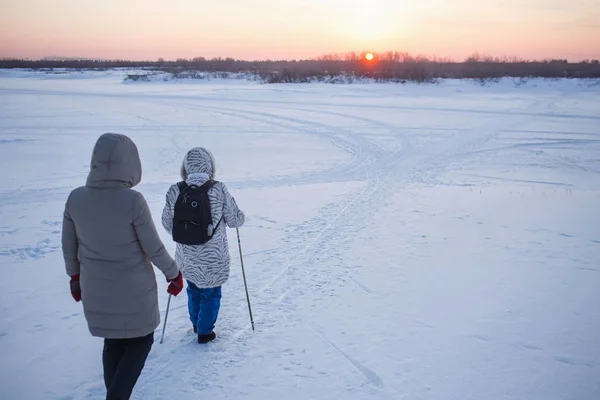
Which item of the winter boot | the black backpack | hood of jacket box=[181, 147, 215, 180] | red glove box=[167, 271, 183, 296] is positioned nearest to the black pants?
red glove box=[167, 271, 183, 296]

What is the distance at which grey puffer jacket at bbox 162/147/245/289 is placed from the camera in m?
3.39

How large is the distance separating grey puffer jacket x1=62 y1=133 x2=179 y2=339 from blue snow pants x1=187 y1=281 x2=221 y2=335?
1011 mm

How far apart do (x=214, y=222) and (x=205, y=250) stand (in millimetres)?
285

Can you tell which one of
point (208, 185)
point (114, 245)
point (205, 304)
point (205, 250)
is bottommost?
point (205, 304)

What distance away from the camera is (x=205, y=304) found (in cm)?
372

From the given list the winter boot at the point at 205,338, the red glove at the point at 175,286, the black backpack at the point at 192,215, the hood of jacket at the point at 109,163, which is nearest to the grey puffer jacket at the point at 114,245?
the hood of jacket at the point at 109,163

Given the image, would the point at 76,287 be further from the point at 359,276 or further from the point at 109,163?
the point at 359,276

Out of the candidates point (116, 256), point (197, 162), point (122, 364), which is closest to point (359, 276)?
point (197, 162)

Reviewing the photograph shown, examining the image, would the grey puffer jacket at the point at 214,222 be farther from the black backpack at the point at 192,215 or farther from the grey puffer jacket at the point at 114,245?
the grey puffer jacket at the point at 114,245

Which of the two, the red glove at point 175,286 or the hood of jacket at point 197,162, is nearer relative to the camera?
the red glove at point 175,286

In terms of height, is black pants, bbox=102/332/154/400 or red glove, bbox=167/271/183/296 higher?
red glove, bbox=167/271/183/296

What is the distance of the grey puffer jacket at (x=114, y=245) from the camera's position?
2.41m

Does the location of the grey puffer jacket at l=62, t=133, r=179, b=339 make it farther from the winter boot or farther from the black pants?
the winter boot

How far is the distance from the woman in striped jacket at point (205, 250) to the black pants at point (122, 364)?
3.08 ft
